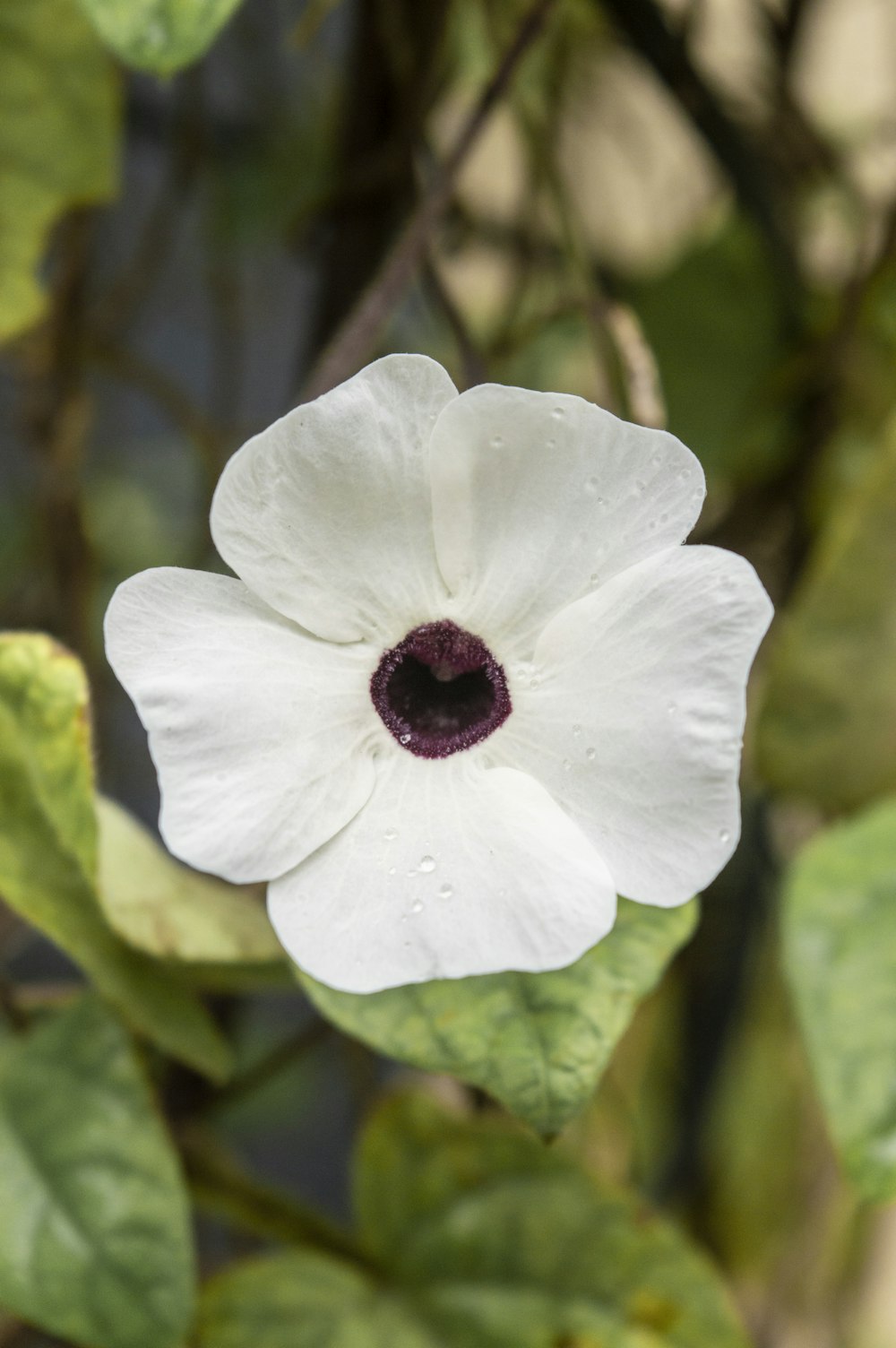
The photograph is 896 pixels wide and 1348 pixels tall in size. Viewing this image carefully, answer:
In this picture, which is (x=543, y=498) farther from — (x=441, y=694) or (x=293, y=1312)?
(x=293, y=1312)

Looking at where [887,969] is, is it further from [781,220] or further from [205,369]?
[205,369]

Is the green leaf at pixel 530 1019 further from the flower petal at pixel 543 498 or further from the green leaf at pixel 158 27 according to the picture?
the green leaf at pixel 158 27

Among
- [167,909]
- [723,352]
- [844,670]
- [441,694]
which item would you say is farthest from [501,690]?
[723,352]

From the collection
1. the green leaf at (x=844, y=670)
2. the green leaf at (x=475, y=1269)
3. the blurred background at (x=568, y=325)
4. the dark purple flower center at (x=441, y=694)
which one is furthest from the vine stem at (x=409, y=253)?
the green leaf at (x=475, y=1269)

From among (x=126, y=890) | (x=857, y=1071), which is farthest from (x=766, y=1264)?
(x=126, y=890)

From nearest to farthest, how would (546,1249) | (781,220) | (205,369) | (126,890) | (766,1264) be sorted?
(126,890) < (546,1249) < (781,220) < (766,1264) < (205,369)

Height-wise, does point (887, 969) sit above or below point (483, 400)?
below
